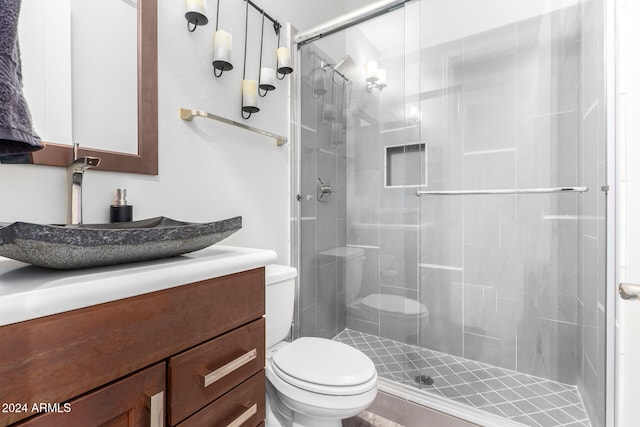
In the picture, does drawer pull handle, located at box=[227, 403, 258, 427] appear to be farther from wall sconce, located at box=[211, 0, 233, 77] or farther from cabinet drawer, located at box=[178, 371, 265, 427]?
wall sconce, located at box=[211, 0, 233, 77]

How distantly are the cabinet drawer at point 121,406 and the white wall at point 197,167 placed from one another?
1.94 feet

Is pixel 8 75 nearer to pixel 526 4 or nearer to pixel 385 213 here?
pixel 385 213

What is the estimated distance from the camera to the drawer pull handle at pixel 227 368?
2.14 ft

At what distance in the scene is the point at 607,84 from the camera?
106 centimetres

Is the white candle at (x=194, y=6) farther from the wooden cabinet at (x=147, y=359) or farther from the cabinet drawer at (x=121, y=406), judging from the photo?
the cabinet drawer at (x=121, y=406)

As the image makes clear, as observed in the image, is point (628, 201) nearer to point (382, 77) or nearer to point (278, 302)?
point (278, 302)

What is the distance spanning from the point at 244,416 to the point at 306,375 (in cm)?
39

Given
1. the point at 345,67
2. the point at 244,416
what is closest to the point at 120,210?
the point at 244,416

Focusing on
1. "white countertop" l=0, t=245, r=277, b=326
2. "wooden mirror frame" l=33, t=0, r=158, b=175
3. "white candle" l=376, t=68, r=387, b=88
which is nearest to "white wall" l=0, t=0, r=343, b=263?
"wooden mirror frame" l=33, t=0, r=158, b=175

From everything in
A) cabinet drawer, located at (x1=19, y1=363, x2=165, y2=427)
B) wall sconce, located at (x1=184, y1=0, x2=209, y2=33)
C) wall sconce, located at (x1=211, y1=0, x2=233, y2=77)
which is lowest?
cabinet drawer, located at (x1=19, y1=363, x2=165, y2=427)

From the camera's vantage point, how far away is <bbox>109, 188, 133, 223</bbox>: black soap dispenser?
94cm

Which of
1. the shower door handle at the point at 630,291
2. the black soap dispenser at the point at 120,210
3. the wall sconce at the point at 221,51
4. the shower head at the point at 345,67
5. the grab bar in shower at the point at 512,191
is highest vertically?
the shower head at the point at 345,67

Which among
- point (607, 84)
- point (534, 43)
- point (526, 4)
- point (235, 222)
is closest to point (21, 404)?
point (235, 222)

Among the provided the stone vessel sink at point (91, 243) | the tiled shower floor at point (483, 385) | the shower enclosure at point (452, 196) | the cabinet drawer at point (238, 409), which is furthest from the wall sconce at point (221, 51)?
the tiled shower floor at point (483, 385)
